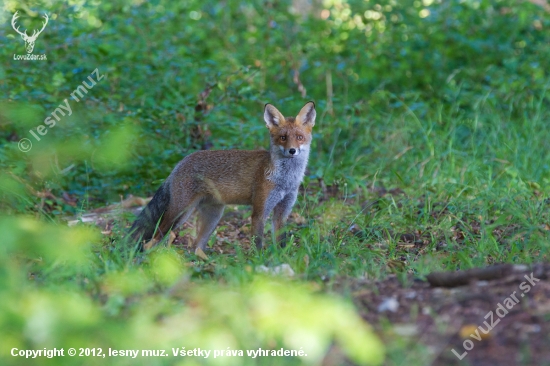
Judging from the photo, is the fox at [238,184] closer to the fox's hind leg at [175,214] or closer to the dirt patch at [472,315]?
the fox's hind leg at [175,214]

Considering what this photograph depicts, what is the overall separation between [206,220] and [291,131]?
3.80 ft

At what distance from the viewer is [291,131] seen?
20.7 ft

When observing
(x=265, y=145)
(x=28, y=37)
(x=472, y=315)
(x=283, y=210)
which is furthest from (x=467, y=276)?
(x=28, y=37)

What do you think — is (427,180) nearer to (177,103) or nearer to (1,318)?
(177,103)

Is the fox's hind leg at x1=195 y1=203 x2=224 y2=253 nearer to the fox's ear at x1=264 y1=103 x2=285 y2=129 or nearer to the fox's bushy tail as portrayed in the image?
the fox's bushy tail

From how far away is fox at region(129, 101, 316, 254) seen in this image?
20.4 ft

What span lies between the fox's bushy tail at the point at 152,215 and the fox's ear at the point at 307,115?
138 centimetres

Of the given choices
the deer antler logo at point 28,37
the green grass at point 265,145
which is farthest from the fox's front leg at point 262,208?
the deer antler logo at point 28,37

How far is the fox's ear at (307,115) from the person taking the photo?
645 centimetres

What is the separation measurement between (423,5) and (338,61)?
5.41 ft

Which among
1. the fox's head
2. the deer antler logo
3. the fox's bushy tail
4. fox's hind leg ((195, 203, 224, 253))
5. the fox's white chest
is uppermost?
the deer antler logo

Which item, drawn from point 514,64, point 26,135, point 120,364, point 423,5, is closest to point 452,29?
point 423,5

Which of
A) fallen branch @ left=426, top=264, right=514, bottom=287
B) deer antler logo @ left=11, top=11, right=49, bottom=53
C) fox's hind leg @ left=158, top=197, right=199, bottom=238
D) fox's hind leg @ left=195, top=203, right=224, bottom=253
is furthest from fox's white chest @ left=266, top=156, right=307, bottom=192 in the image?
deer antler logo @ left=11, top=11, right=49, bottom=53

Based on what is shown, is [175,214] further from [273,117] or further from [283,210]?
[273,117]
